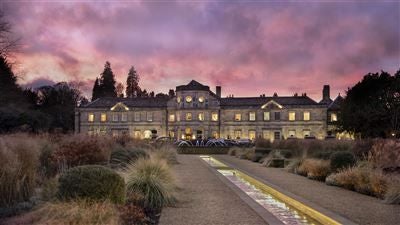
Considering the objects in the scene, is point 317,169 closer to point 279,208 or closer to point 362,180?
point 362,180

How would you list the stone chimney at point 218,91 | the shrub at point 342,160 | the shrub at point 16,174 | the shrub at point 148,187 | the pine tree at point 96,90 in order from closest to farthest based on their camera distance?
the shrub at point 16,174, the shrub at point 148,187, the shrub at point 342,160, the stone chimney at point 218,91, the pine tree at point 96,90

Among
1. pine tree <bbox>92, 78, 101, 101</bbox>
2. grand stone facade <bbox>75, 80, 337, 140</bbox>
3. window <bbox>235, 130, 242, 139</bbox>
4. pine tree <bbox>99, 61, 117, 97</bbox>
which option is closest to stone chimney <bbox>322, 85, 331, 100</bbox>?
grand stone facade <bbox>75, 80, 337, 140</bbox>

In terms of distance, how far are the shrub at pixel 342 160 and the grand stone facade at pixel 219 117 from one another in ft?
198

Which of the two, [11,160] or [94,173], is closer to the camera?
[94,173]

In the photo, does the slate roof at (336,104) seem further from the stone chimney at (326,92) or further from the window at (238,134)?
the window at (238,134)

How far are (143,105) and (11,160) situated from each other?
2826 inches

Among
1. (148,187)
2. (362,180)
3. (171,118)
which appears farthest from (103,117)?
(148,187)

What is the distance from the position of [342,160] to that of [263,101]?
209 ft

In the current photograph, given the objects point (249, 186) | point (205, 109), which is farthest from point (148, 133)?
point (249, 186)

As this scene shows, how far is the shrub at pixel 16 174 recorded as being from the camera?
8930mm

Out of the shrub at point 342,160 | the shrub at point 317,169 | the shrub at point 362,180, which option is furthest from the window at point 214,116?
the shrub at point 362,180

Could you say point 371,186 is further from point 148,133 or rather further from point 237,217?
point 148,133

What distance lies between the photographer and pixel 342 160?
15.9m

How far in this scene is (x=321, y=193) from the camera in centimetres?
1260
